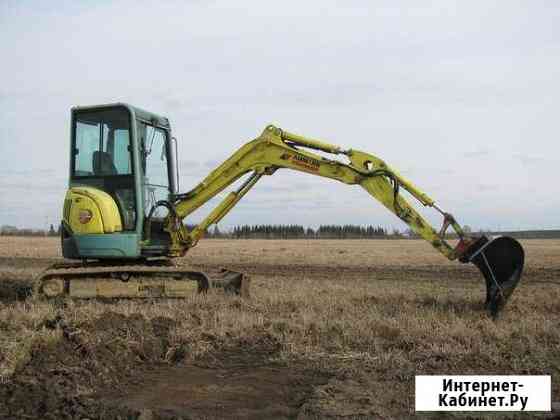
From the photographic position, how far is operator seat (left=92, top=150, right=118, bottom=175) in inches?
454

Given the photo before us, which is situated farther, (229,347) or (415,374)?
(229,347)

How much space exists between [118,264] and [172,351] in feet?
14.1

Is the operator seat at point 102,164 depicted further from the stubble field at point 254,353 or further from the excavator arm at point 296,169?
the stubble field at point 254,353

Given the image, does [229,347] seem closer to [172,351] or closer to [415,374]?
[172,351]

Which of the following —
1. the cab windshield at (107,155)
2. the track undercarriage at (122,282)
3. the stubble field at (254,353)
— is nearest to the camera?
the stubble field at (254,353)

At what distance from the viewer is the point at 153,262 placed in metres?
12.1

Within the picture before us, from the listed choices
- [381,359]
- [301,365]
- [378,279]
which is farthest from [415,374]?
[378,279]

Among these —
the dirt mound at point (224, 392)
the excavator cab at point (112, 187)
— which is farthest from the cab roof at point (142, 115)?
the dirt mound at point (224, 392)

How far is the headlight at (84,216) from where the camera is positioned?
11.1 meters

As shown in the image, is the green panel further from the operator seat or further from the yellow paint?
the operator seat

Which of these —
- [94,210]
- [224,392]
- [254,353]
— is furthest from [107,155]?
[224,392]

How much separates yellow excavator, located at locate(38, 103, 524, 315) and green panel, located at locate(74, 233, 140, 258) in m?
0.02

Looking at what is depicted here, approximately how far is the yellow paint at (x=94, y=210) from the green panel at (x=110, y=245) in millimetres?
117

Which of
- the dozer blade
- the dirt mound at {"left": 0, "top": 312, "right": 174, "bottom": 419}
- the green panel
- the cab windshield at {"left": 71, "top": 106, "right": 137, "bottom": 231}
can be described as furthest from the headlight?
the dozer blade
